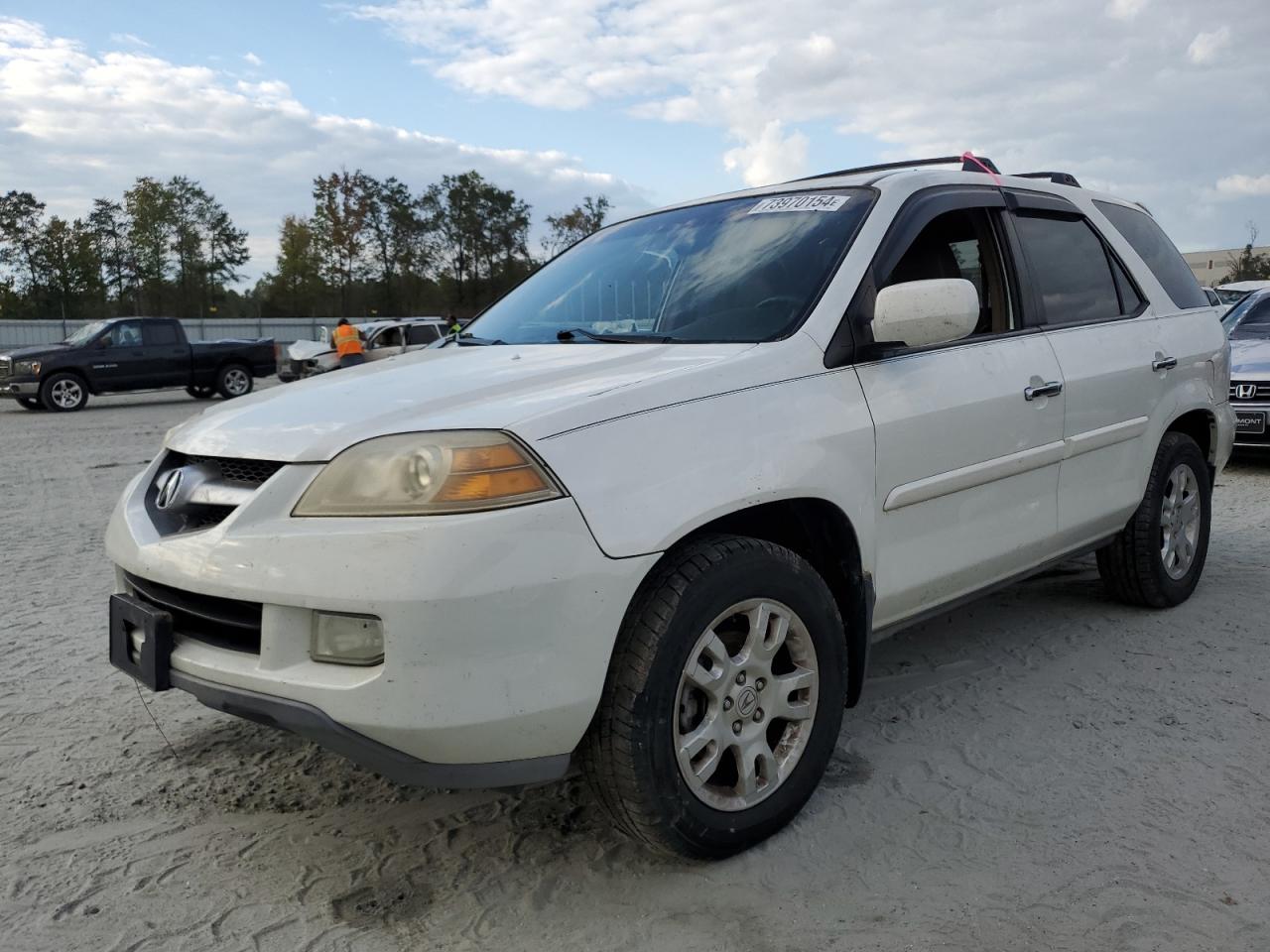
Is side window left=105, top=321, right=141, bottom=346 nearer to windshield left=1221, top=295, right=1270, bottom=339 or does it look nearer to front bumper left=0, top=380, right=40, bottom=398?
front bumper left=0, top=380, right=40, bottom=398

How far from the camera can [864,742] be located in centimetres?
333

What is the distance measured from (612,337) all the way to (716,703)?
1217mm

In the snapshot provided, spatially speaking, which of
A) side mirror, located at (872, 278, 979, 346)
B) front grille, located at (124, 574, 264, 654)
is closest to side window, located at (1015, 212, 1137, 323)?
side mirror, located at (872, 278, 979, 346)

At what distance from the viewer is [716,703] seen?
254 cm

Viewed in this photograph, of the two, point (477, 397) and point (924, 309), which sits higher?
point (924, 309)

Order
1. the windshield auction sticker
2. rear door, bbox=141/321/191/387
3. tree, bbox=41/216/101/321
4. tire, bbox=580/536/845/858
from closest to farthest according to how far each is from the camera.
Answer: tire, bbox=580/536/845/858, the windshield auction sticker, rear door, bbox=141/321/191/387, tree, bbox=41/216/101/321

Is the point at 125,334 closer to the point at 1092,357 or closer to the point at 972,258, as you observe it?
the point at 972,258

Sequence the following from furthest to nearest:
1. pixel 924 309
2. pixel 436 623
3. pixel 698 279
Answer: pixel 698 279
pixel 924 309
pixel 436 623

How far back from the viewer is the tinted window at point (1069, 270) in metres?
3.82

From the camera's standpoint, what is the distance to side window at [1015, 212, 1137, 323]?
382 cm

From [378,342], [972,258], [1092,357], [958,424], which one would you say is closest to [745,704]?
[958,424]

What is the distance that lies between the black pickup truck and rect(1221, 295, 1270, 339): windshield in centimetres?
1653

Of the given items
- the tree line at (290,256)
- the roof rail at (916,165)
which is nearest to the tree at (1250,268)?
the tree line at (290,256)

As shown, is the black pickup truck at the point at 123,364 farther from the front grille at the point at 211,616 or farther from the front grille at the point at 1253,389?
the front grille at the point at 211,616
